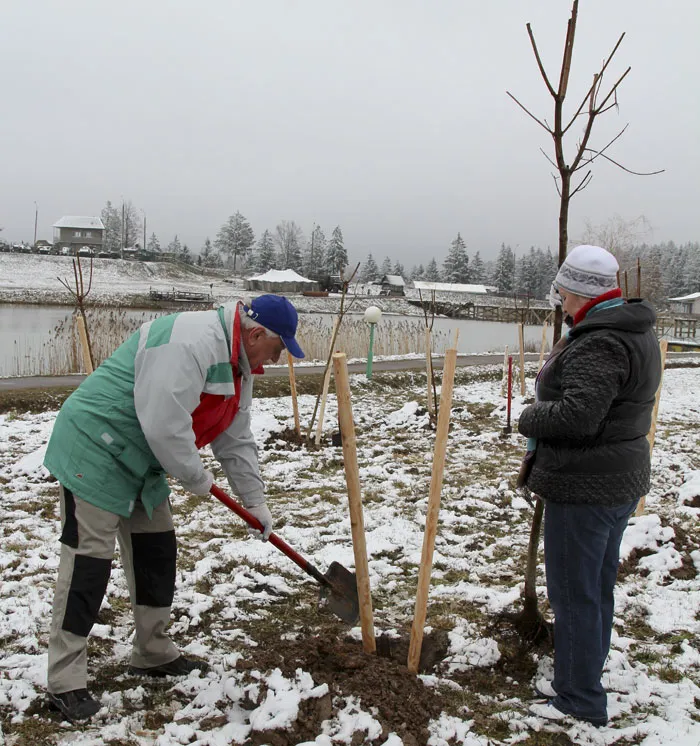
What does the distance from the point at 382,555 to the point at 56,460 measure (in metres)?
2.62

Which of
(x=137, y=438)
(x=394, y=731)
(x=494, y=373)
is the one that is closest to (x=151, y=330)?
(x=137, y=438)

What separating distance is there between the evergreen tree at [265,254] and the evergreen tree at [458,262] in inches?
959

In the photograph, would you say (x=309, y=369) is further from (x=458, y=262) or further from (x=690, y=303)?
(x=458, y=262)

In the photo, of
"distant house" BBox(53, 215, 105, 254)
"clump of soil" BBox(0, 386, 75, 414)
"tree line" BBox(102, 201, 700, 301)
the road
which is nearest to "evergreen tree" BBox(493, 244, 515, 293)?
"tree line" BBox(102, 201, 700, 301)

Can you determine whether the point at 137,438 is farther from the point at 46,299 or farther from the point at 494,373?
the point at 46,299

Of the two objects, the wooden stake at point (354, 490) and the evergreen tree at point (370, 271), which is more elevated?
the evergreen tree at point (370, 271)

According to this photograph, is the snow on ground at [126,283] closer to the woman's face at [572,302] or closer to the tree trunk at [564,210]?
the tree trunk at [564,210]

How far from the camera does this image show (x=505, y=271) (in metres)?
84.2

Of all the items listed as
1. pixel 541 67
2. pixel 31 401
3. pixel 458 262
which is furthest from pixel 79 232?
pixel 541 67

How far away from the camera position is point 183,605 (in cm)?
351

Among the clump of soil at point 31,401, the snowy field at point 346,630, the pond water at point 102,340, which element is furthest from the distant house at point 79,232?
the snowy field at point 346,630

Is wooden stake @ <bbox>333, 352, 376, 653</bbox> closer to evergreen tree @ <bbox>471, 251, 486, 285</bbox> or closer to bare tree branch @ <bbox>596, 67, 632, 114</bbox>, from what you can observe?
bare tree branch @ <bbox>596, 67, 632, 114</bbox>

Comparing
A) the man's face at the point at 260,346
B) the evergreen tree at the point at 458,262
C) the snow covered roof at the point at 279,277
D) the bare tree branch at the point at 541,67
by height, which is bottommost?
the man's face at the point at 260,346

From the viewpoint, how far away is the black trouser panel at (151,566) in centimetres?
278
